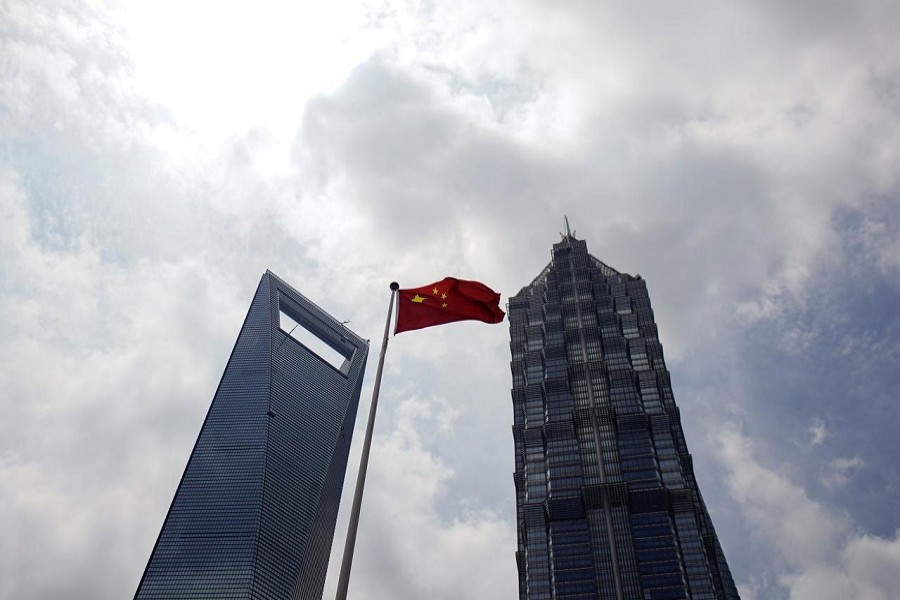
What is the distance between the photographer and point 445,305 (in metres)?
40.6

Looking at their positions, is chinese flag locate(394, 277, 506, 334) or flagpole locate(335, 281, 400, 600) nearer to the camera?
flagpole locate(335, 281, 400, 600)

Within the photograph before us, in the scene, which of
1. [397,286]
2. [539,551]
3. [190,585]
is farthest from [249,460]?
[397,286]

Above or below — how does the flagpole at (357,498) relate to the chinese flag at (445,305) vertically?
below

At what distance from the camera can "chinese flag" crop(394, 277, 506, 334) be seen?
131 feet

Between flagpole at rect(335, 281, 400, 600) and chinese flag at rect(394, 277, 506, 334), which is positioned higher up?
chinese flag at rect(394, 277, 506, 334)

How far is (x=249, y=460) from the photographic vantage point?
198875mm

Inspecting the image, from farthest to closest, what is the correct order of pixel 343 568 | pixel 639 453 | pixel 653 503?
pixel 639 453, pixel 653 503, pixel 343 568

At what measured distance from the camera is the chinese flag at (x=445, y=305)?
1572 inches

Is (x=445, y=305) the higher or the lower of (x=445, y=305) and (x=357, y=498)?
the higher

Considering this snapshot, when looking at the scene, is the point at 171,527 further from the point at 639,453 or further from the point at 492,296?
the point at 492,296

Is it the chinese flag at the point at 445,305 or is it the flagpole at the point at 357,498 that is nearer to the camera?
the flagpole at the point at 357,498

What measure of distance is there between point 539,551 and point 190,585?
9049 cm

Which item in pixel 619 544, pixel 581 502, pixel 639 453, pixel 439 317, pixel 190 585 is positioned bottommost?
pixel 439 317

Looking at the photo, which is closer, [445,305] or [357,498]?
[357,498]
